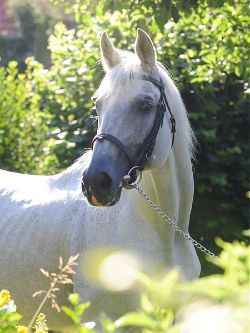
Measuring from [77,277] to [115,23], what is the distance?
12.4ft

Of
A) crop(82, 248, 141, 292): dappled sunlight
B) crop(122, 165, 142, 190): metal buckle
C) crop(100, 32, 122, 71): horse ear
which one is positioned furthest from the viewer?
crop(100, 32, 122, 71): horse ear

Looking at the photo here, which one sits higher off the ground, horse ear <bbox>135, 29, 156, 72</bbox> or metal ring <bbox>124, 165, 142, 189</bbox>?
horse ear <bbox>135, 29, 156, 72</bbox>

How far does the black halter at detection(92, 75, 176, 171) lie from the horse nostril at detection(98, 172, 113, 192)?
18cm

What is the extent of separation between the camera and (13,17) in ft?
118

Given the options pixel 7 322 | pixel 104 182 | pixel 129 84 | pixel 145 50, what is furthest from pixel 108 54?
pixel 7 322

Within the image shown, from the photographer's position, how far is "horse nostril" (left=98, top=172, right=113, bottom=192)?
3.47m

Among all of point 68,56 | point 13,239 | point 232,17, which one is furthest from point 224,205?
point 13,239

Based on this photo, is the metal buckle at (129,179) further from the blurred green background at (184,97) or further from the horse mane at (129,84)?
the blurred green background at (184,97)

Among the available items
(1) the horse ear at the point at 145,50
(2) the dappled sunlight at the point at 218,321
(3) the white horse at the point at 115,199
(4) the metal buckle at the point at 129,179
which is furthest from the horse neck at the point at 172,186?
(2) the dappled sunlight at the point at 218,321

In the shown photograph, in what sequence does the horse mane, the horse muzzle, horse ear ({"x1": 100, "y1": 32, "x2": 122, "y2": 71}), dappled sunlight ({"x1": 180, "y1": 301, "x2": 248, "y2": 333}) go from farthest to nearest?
horse ear ({"x1": 100, "y1": 32, "x2": 122, "y2": 71})
the horse mane
the horse muzzle
dappled sunlight ({"x1": 180, "y1": 301, "x2": 248, "y2": 333})

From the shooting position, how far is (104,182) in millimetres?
3494

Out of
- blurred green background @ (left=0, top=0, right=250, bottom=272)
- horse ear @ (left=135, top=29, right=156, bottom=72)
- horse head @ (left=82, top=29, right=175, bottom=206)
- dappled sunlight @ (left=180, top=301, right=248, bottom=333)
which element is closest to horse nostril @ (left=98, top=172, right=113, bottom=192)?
horse head @ (left=82, top=29, right=175, bottom=206)

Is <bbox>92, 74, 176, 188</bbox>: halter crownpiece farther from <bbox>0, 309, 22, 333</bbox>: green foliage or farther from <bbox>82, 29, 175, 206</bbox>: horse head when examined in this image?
<bbox>0, 309, 22, 333</bbox>: green foliage

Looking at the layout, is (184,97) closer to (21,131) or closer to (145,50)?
(21,131)
